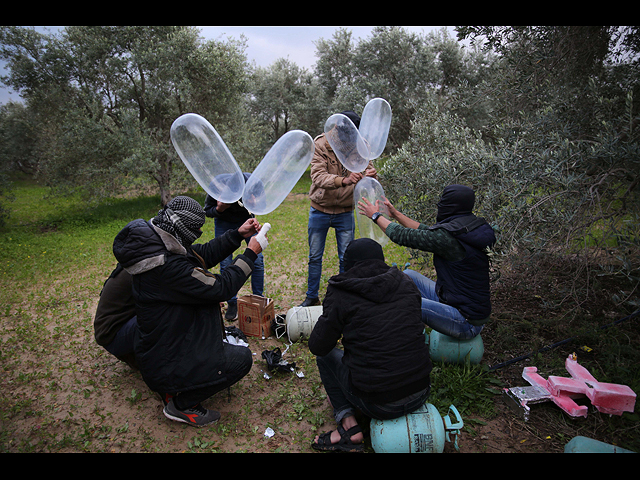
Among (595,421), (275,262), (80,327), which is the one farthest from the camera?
(275,262)

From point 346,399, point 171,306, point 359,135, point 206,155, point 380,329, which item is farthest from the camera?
point 359,135

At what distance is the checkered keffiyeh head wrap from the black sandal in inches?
68.6

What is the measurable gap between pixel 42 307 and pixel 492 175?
590cm

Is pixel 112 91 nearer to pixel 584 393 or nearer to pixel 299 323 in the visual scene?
pixel 299 323

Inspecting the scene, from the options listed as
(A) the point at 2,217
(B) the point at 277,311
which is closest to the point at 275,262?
(B) the point at 277,311

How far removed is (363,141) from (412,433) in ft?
8.47

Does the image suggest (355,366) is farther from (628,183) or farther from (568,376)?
(628,183)

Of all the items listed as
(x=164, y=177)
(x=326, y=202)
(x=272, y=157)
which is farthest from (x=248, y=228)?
(x=164, y=177)

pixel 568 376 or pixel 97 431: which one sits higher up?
pixel 568 376

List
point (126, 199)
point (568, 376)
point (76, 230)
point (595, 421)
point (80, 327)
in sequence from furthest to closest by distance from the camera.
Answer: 1. point (126, 199)
2. point (76, 230)
3. point (80, 327)
4. point (568, 376)
5. point (595, 421)

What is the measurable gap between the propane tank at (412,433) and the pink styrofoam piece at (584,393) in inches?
37.8

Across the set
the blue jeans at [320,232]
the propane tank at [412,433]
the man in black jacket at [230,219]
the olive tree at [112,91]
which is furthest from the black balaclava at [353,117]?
the olive tree at [112,91]

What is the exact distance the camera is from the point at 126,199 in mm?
12766

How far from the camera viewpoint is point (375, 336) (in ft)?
7.30
